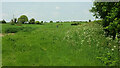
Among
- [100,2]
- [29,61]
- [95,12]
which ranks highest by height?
[100,2]

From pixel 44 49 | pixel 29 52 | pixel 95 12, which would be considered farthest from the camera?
pixel 95 12

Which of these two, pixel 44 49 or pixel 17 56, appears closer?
pixel 17 56

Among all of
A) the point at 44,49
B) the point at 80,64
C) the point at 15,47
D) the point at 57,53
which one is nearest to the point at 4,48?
the point at 15,47

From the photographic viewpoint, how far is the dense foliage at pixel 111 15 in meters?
12.5

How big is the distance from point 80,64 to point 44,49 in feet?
15.7

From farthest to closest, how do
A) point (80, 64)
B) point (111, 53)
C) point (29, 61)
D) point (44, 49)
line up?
point (44, 49) → point (111, 53) → point (29, 61) → point (80, 64)

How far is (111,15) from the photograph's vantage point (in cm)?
1334

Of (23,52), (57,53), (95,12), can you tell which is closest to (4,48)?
(23,52)

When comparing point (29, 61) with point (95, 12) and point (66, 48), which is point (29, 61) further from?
point (95, 12)

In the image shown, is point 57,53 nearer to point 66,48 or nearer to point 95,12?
point 66,48

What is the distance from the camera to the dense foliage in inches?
491

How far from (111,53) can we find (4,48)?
10702mm

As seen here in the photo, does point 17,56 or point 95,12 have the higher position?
point 95,12

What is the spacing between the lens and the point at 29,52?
12.5 meters
